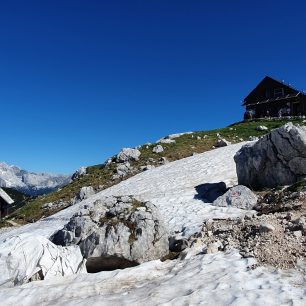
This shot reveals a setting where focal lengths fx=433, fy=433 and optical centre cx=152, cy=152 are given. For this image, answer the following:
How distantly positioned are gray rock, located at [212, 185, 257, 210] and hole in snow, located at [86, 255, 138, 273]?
8723 millimetres

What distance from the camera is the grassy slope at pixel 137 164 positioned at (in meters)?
40.2

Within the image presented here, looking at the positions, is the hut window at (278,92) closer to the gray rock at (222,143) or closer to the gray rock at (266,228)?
the gray rock at (222,143)

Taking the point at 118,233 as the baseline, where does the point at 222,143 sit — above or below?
above

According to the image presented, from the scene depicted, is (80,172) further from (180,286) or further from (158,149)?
(180,286)

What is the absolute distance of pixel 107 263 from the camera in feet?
48.4

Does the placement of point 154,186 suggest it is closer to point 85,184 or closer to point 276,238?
point 85,184

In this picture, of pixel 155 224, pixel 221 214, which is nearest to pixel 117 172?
pixel 221 214

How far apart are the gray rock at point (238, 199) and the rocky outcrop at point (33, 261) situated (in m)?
9.98

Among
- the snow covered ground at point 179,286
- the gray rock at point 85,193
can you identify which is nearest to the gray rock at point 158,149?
the gray rock at point 85,193

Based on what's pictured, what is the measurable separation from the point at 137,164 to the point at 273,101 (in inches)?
1712

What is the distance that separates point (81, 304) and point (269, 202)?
42.0ft

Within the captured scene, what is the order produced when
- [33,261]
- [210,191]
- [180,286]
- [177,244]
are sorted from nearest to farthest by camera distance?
[180,286], [33,261], [177,244], [210,191]

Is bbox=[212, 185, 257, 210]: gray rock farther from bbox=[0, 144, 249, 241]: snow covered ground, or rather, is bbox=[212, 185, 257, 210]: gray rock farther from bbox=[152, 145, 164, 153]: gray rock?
bbox=[152, 145, 164, 153]: gray rock

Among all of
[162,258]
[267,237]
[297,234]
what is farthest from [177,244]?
[297,234]
